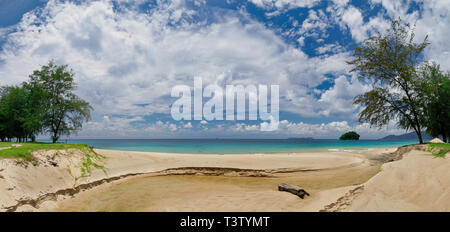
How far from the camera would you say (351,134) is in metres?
90.1

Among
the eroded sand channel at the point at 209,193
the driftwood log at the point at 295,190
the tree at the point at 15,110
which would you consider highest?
the tree at the point at 15,110

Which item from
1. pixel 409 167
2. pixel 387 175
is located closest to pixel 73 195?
pixel 387 175

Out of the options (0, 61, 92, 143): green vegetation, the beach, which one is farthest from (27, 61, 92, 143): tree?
the beach

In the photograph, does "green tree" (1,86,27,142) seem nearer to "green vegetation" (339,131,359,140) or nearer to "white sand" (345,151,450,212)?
"white sand" (345,151,450,212)

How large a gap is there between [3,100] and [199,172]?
3135cm

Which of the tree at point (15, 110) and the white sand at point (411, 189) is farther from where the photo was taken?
the tree at point (15, 110)

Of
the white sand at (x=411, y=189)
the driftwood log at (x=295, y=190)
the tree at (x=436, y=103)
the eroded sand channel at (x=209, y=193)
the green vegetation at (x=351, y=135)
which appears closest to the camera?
the white sand at (x=411, y=189)

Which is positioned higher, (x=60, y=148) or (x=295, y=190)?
(x=60, y=148)

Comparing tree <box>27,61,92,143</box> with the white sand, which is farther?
tree <box>27,61,92,143</box>

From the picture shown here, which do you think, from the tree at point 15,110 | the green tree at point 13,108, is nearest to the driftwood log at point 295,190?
the tree at point 15,110

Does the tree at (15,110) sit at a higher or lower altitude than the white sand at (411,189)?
higher

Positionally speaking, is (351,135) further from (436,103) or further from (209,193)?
(209,193)

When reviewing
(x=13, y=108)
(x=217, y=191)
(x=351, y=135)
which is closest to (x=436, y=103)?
(x=217, y=191)

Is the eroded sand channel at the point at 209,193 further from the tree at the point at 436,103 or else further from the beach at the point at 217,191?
the tree at the point at 436,103
